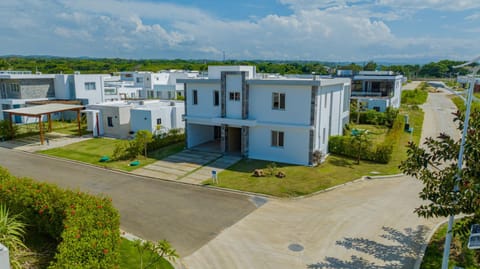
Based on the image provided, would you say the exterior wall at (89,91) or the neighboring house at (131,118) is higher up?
the exterior wall at (89,91)

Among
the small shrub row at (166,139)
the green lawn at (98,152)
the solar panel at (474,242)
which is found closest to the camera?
the solar panel at (474,242)

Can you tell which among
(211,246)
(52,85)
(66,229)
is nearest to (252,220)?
(211,246)

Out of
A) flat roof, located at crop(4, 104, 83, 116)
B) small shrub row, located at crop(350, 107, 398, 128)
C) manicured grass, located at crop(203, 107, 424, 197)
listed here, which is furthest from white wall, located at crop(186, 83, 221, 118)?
small shrub row, located at crop(350, 107, 398, 128)

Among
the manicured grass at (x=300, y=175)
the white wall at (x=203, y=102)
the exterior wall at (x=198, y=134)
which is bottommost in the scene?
the manicured grass at (x=300, y=175)

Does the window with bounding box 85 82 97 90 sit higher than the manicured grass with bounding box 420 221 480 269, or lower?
higher

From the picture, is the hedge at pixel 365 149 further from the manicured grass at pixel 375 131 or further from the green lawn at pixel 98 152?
the green lawn at pixel 98 152

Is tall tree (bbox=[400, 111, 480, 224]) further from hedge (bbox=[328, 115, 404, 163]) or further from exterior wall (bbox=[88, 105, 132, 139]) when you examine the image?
exterior wall (bbox=[88, 105, 132, 139])

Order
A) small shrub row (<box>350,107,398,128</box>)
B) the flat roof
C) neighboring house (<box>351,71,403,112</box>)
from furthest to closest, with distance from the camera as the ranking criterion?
neighboring house (<box>351,71,403,112</box>)
small shrub row (<box>350,107,398,128</box>)
the flat roof

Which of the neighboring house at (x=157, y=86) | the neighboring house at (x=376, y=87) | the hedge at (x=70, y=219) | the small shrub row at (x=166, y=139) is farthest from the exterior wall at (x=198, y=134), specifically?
the neighboring house at (x=157, y=86)
